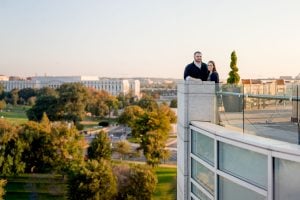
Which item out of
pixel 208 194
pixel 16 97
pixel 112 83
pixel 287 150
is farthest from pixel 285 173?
pixel 112 83

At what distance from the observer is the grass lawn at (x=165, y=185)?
29.5 m

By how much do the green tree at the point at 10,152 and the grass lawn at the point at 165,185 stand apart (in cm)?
1220

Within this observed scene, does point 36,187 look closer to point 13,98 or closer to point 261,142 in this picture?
point 261,142

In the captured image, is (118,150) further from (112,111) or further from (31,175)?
(112,111)

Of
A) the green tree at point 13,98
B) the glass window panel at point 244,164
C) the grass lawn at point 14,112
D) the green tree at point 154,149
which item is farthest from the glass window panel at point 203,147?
the green tree at point 13,98

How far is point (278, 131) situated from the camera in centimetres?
708

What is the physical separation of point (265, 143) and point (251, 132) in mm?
1375

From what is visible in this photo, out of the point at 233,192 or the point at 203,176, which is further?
the point at 203,176

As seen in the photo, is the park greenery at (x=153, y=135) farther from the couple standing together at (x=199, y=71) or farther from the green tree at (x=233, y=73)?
the couple standing together at (x=199, y=71)

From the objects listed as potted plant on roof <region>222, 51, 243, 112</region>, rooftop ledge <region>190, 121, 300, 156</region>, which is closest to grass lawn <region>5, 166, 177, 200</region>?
potted plant on roof <region>222, 51, 243, 112</region>

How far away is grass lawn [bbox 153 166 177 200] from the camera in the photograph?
1162 inches

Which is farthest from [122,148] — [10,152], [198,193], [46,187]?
[198,193]

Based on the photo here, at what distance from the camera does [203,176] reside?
8977mm

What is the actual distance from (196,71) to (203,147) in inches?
85.2
